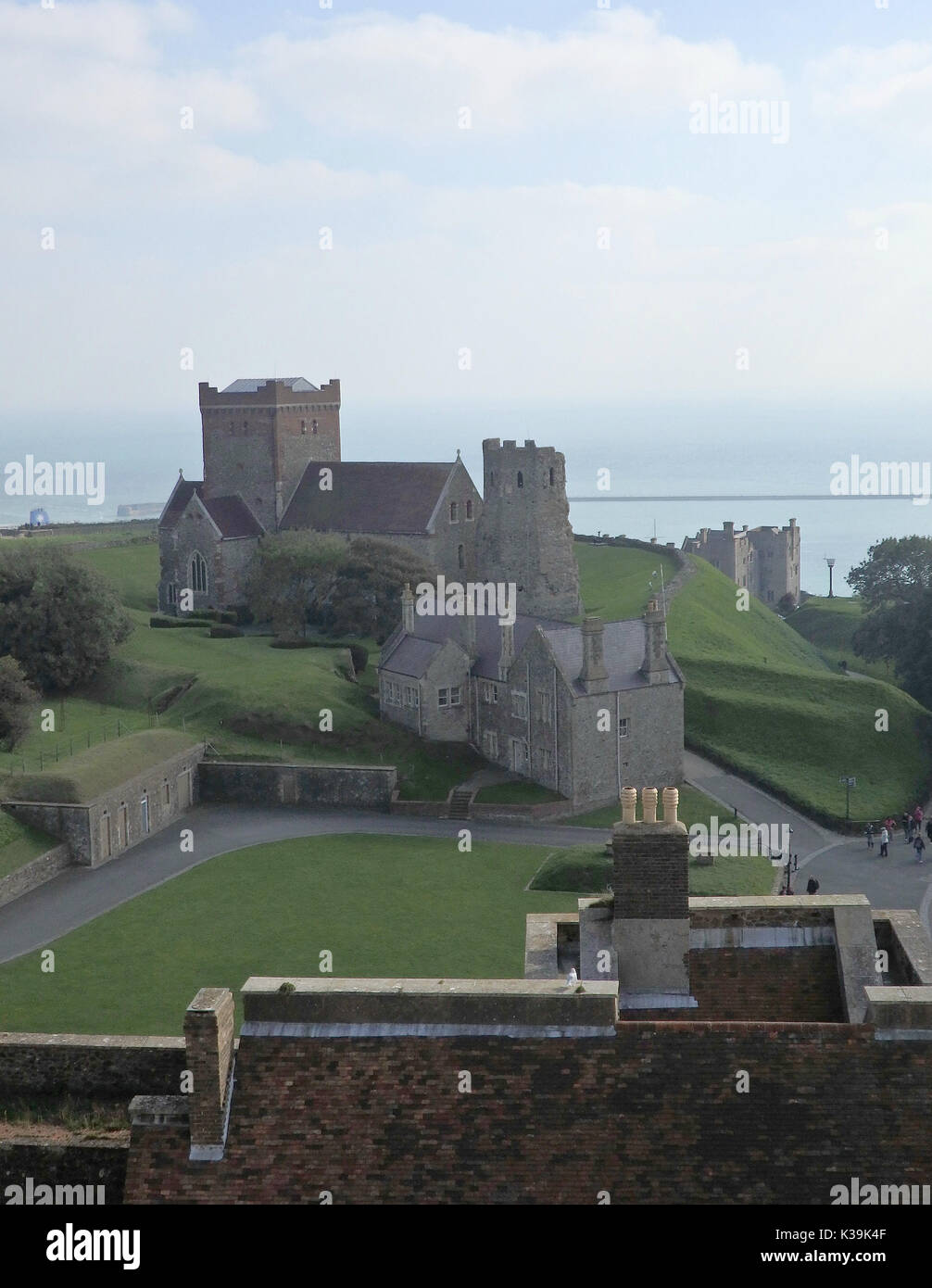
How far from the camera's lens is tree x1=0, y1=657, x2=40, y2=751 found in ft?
177

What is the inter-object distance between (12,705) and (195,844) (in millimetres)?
9375

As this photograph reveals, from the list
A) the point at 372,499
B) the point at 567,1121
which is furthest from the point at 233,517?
the point at 567,1121

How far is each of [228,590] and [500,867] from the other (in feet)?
123

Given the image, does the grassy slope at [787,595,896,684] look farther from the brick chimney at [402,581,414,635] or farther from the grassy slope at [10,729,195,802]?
the grassy slope at [10,729,195,802]

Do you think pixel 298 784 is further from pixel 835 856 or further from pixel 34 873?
pixel 835 856

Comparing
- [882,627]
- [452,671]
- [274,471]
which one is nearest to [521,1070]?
[452,671]

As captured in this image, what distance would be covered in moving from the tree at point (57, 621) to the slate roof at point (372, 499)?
61.1 ft

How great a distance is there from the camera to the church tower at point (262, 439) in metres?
86.4

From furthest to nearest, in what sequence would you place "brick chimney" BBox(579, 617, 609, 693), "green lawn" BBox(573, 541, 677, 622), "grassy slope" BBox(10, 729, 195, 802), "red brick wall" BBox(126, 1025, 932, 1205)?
"green lawn" BBox(573, 541, 677, 622) → "brick chimney" BBox(579, 617, 609, 693) → "grassy slope" BBox(10, 729, 195, 802) → "red brick wall" BBox(126, 1025, 932, 1205)

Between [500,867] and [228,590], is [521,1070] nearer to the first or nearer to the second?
[500,867]

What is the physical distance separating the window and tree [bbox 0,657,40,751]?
1046 inches

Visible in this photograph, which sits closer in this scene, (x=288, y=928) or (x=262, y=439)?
(x=288, y=928)

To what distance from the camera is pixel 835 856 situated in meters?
49.9

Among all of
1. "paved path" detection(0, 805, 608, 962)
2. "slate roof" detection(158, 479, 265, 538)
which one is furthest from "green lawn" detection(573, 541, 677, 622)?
"paved path" detection(0, 805, 608, 962)
